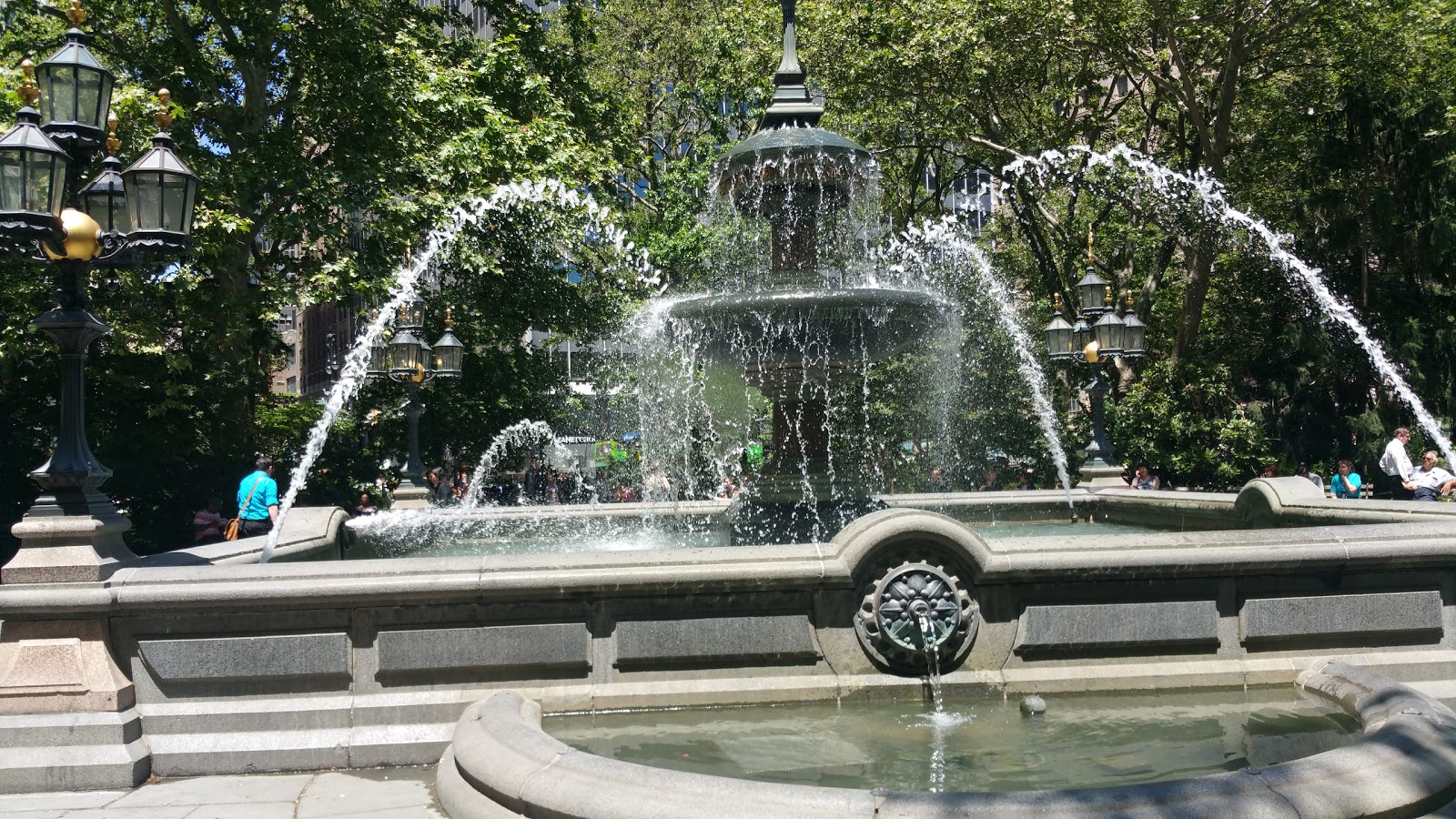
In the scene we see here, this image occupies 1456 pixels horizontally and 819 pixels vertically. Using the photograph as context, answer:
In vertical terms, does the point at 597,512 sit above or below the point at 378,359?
below

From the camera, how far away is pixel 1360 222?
25.2 meters

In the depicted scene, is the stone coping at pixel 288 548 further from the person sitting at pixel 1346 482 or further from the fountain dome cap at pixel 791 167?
the person sitting at pixel 1346 482

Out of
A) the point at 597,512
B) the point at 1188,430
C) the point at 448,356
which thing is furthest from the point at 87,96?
the point at 1188,430

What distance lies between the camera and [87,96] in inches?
275

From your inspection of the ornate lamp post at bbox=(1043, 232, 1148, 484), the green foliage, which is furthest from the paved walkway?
the green foliage

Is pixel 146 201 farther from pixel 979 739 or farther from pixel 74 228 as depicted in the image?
pixel 979 739

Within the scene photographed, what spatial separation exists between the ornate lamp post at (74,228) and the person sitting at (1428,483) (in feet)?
45.8

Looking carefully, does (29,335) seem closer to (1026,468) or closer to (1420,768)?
(1420,768)

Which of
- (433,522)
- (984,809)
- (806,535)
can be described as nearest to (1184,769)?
(984,809)

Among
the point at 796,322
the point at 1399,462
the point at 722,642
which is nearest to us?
the point at 722,642

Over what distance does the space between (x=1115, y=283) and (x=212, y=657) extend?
2755 centimetres

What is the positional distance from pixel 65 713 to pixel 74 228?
2.77 m

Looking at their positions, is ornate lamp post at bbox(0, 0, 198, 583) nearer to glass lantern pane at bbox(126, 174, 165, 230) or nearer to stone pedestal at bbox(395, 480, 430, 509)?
glass lantern pane at bbox(126, 174, 165, 230)

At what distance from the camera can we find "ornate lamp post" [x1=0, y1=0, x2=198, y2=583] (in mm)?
5980
